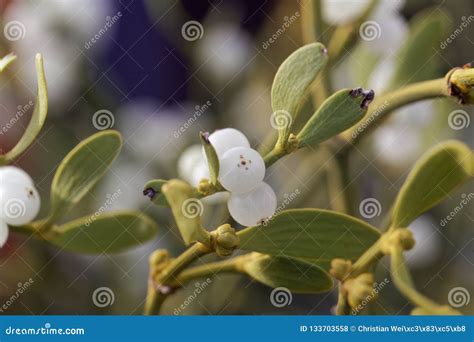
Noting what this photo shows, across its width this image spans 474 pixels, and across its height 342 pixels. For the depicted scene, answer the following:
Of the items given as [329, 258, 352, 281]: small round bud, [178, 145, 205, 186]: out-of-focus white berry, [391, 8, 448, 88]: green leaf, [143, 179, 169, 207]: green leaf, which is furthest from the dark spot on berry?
[391, 8, 448, 88]: green leaf

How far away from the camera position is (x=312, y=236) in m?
0.76

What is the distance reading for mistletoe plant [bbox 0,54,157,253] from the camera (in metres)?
0.75

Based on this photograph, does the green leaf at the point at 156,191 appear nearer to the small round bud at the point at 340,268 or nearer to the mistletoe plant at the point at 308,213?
the mistletoe plant at the point at 308,213

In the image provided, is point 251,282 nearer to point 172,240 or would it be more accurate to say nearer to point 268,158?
point 172,240

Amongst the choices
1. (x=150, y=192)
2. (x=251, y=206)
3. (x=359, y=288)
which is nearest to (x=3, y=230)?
(x=150, y=192)

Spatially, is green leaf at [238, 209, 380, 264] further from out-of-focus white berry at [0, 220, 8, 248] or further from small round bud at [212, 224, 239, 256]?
out-of-focus white berry at [0, 220, 8, 248]

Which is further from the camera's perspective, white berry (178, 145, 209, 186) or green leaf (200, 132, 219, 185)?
white berry (178, 145, 209, 186)

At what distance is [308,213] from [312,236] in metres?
0.03

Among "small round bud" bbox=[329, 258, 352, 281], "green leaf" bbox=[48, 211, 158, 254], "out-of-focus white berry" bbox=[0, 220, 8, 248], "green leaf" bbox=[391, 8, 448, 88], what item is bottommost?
"out-of-focus white berry" bbox=[0, 220, 8, 248]

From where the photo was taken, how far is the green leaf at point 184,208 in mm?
616

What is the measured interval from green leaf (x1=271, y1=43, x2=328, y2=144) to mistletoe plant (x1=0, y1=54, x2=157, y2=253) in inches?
7.2

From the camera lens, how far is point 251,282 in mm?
911
